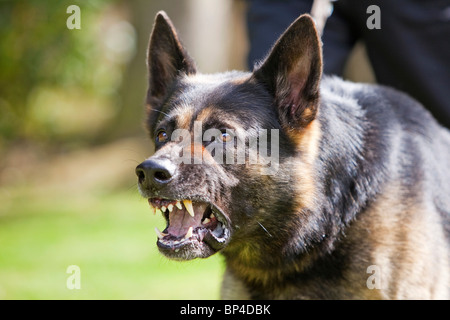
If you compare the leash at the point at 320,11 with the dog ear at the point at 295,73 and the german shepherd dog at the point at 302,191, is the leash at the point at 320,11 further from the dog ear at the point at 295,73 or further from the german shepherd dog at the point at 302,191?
the dog ear at the point at 295,73

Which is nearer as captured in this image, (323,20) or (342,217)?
(342,217)

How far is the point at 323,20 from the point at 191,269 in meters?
3.14

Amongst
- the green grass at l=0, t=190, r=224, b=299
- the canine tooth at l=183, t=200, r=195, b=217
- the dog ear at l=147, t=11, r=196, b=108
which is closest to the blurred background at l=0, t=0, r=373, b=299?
the green grass at l=0, t=190, r=224, b=299

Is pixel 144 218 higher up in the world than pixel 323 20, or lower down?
lower down

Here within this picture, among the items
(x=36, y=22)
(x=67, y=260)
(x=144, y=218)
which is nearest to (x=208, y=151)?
(x=67, y=260)

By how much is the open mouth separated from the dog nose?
6.1 inches

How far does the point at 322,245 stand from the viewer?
3.45 m

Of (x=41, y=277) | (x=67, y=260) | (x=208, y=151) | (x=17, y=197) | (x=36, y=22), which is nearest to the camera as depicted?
(x=208, y=151)

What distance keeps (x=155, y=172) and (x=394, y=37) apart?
2233 millimetres

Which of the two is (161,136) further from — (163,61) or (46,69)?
(46,69)

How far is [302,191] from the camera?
3410mm

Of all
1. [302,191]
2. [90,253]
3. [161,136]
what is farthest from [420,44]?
[90,253]

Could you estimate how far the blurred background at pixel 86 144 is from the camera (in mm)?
6176
